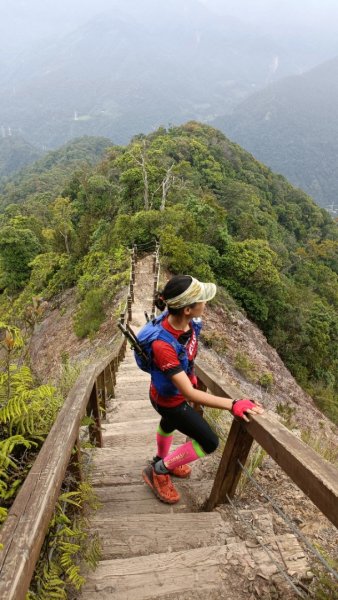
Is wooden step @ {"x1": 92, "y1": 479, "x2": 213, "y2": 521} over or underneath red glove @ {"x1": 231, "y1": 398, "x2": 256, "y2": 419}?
underneath

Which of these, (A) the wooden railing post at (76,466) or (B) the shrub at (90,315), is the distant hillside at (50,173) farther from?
(A) the wooden railing post at (76,466)

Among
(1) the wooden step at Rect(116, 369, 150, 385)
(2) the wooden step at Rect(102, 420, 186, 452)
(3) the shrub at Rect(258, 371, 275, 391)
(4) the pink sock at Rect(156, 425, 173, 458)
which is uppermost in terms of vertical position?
(4) the pink sock at Rect(156, 425, 173, 458)

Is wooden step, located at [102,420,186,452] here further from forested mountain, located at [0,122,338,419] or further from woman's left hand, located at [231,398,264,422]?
forested mountain, located at [0,122,338,419]

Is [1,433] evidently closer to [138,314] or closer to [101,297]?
[138,314]

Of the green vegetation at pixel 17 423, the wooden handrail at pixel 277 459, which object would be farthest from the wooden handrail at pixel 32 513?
the wooden handrail at pixel 277 459

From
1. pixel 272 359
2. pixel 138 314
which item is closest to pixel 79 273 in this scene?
pixel 138 314

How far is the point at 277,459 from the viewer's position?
205cm

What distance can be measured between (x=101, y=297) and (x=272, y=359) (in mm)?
6983

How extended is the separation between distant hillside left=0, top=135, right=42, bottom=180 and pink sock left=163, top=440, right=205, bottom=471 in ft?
552

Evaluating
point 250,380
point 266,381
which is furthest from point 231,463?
point 266,381

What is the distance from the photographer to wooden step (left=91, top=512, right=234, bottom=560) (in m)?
2.32

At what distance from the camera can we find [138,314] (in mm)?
13227

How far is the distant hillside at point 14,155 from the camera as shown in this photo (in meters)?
157

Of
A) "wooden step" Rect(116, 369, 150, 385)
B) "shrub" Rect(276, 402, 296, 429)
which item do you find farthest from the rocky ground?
"wooden step" Rect(116, 369, 150, 385)
